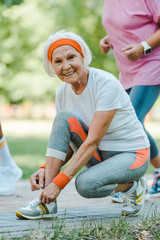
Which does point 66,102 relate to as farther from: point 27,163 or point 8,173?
point 27,163

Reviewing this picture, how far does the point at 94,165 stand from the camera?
10.0 feet

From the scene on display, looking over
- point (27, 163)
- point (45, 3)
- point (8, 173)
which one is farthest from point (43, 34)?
point (8, 173)

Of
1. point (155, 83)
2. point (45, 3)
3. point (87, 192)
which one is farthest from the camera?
point (45, 3)

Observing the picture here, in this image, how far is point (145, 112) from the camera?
12.3 feet

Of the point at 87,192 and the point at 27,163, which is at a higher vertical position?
the point at 87,192

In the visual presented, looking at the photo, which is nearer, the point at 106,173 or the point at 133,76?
the point at 106,173

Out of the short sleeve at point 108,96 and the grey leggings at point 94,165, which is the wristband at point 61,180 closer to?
the grey leggings at point 94,165

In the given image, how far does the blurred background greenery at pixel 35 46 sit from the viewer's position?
29.1 meters

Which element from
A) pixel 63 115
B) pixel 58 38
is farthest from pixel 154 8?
pixel 63 115

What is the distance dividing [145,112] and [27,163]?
3.51 metres

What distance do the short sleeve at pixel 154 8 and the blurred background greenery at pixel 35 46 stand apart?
79.9 feet

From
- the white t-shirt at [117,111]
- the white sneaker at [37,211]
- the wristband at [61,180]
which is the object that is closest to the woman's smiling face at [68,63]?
the white t-shirt at [117,111]

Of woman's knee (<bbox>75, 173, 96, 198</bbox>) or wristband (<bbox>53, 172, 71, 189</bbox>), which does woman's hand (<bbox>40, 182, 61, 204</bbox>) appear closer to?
wristband (<bbox>53, 172, 71, 189</bbox>)

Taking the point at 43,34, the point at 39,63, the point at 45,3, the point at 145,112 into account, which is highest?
the point at 145,112
